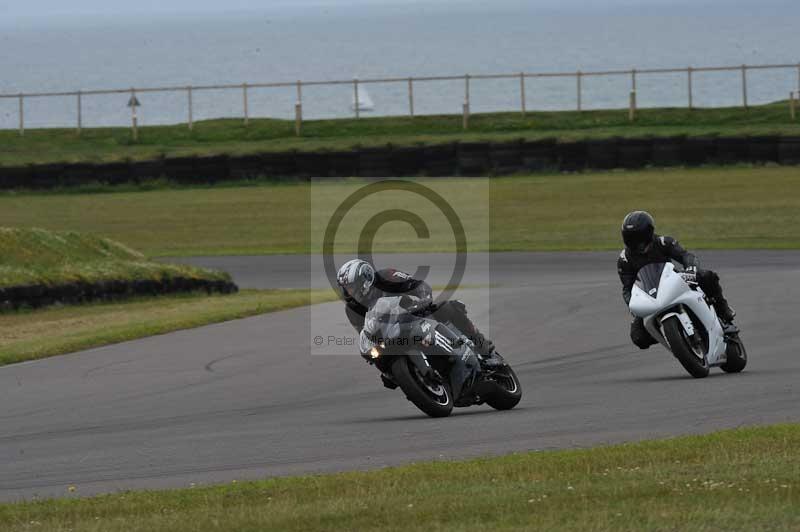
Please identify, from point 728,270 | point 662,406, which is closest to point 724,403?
point 662,406

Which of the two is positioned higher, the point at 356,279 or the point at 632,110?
the point at 632,110

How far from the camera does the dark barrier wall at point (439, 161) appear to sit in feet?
136

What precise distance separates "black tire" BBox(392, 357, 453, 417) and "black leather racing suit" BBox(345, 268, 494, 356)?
46 cm

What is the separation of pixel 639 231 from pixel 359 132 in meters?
40.4

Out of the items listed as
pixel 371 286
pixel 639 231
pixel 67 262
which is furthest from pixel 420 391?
pixel 67 262

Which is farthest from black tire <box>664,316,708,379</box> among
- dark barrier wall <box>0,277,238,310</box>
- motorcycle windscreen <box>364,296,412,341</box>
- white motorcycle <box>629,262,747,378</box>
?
dark barrier wall <box>0,277,238,310</box>

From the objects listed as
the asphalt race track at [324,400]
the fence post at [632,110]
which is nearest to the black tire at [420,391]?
the asphalt race track at [324,400]

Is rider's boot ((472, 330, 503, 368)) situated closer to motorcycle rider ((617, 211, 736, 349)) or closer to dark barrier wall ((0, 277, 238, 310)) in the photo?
motorcycle rider ((617, 211, 736, 349))

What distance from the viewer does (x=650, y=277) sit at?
12625 mm

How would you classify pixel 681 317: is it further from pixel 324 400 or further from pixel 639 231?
pixel 324 400

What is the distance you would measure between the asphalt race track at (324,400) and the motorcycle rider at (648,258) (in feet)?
1.75

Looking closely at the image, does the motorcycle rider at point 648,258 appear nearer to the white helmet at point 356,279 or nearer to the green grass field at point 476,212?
the white helmet at point 356,279

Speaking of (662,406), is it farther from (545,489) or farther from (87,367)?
(87,367)

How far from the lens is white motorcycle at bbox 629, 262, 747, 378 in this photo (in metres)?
12.4
